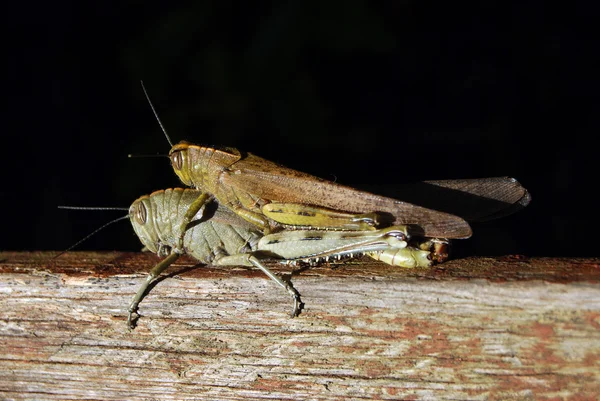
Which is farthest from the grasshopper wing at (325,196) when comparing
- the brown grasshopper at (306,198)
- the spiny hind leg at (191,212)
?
the spiny hind leg at (191,212)

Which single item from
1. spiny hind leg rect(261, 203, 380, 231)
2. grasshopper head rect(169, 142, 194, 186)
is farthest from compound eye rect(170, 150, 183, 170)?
spiny hind leg rect(261, 203, 380, 231)

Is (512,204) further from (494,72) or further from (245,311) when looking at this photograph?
(494,72)

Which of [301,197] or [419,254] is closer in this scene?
[419,254]

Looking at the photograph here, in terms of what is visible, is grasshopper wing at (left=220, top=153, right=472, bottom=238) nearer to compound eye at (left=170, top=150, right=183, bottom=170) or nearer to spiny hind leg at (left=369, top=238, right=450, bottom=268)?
spiny hind leg at (left=369, top=238, right=450, bottom=268)

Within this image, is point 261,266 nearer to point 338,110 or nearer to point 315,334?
point 315,334

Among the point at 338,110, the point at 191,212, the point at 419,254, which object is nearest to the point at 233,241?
the point at 191,212

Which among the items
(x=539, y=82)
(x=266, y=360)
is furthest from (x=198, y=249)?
(x=539, y=82)
